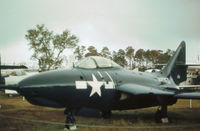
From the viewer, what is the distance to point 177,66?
11.5m

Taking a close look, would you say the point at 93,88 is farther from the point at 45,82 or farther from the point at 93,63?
the point at 45,82

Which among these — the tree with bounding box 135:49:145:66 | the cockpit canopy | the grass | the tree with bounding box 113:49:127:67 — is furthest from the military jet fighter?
the tree with bounding box 135:49:145:66

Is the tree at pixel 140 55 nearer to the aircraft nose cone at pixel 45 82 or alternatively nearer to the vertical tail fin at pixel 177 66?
the vertical tail fin at pixel 177 66

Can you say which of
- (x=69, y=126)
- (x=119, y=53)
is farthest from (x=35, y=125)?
(x=119, y=53)

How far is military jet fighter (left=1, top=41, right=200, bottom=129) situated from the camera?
17.9ft

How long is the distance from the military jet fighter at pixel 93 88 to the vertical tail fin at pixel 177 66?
1569 mm

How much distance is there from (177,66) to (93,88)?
661 centimetres

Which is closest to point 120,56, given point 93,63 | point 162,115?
A: point 162,115

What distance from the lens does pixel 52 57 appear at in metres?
38.3

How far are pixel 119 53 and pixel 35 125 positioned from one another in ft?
181

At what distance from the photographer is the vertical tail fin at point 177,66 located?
442 inches

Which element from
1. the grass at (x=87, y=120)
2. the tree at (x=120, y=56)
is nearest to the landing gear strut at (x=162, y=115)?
the grass at (x=87, y=120)

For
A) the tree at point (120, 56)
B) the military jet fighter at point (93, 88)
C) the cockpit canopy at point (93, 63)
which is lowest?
the military jet fighter at point (93, 88)

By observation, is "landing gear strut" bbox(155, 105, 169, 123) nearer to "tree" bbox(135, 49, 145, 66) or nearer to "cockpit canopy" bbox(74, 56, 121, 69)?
"cockpit canopy" bbox(74, 56, 121, 69)
